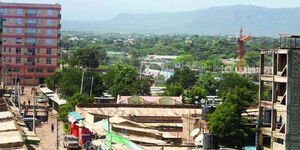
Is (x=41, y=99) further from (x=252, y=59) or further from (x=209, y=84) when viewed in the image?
(x=252, y=59)

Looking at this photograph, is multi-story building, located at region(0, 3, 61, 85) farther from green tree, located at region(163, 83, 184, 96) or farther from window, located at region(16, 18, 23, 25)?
green tree, located at region(163, 83, 184, 96)

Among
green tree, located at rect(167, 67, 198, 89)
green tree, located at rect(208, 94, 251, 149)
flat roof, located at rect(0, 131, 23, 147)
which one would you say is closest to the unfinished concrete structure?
green tree, located at rect(208, 94, 251, 149)

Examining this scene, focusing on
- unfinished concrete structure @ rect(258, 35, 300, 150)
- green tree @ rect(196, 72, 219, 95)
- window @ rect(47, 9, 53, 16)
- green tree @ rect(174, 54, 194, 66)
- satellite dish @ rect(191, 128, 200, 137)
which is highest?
window @ rect(47, 9, 53, 16)

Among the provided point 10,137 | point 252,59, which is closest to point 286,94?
point 10,137

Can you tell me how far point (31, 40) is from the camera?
93.1 meters

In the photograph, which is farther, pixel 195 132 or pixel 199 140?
pixel 195 132

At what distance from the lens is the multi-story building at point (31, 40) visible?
304 feet

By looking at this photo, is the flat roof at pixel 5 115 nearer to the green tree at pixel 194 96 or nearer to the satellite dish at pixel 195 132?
the satellite dish at pixel 195 132

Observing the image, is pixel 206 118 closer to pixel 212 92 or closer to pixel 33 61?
pixel 212 92

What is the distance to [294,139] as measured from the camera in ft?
77.8

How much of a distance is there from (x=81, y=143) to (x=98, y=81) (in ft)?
97.6

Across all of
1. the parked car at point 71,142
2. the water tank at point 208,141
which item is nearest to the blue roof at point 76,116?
the parked car at point 71,142

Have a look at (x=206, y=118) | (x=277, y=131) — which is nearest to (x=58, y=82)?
(x=206, y=118)

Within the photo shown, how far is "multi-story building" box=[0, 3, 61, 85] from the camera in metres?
92.8
